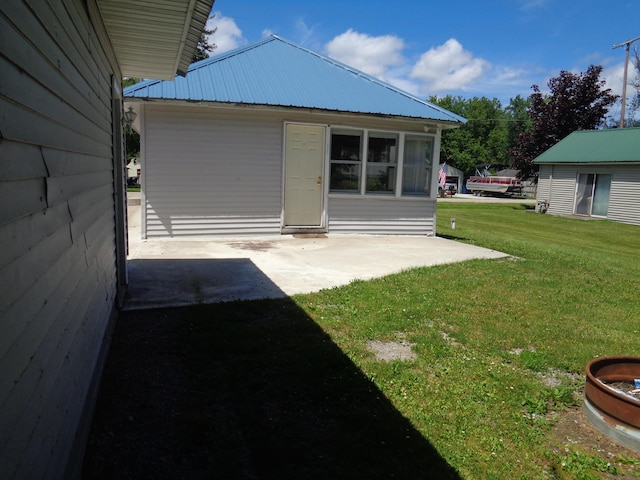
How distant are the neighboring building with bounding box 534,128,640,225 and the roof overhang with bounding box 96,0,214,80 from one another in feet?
65.1

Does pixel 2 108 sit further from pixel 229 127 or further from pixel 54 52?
pixel 229 127

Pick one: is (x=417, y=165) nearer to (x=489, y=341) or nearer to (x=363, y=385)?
(x=489, y=341)

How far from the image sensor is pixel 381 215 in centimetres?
1047

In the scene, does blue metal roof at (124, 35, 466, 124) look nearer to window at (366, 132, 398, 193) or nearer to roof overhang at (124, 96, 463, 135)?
roof overhang at (124, 96, 463, 135)

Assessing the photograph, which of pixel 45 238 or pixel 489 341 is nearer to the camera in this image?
pixel 45 238

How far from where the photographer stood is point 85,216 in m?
2.80

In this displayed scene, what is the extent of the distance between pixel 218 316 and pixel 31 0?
344cm

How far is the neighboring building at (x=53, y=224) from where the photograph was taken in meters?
1.37

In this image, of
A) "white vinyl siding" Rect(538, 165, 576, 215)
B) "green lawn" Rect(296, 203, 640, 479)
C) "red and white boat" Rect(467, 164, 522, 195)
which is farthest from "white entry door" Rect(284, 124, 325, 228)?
"red and white boat" Rect(467, 164, 522, 195)

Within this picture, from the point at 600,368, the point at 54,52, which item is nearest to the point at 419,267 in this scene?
the point at 600,368

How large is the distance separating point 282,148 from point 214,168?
1410 mm

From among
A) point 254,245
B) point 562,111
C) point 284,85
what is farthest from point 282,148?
point 562,111

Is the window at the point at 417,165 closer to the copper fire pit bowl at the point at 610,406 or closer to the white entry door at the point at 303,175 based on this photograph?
the white entry door at the point at 303,175

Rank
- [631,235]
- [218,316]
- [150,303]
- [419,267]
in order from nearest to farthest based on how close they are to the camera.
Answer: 1. [218,316]
2. [150,303]
3. [419,267]
4. [631,235]
